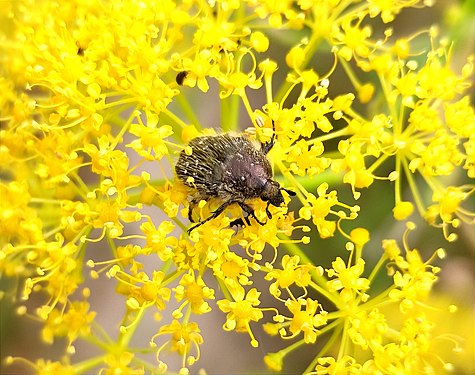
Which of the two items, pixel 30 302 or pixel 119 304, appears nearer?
pixel 30 302

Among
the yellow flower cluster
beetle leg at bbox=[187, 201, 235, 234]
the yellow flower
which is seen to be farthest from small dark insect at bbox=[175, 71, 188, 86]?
the yellow flower

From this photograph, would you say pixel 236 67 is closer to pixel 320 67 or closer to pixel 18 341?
pixel 320 67

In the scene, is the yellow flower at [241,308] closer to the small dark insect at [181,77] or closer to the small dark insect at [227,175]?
the small dark insect at [227,175]

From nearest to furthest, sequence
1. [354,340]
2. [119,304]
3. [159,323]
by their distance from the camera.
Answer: [354,340]
[159,323]
[119,304]

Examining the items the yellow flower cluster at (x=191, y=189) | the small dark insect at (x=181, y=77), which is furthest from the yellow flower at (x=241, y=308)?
the small dark insect at (x=181, y=77)

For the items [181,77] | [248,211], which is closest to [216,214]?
[248,211]

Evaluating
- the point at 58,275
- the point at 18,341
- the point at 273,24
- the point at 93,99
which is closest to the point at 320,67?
the point at 273,24

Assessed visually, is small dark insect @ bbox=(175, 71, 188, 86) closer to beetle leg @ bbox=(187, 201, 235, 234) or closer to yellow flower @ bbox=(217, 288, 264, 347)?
beetle leg @ bbox=(187, 201, 235, 234)
